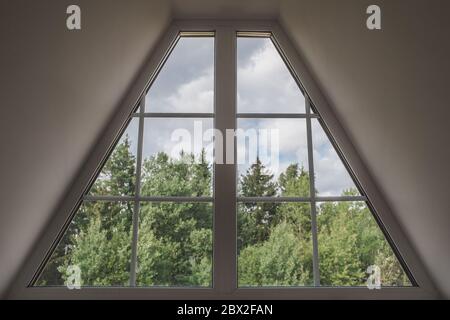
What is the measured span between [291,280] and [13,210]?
1.39 m

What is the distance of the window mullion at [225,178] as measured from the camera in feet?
6.51

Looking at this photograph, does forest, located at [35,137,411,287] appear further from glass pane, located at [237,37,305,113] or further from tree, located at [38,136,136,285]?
glass pane, located at [237,37,305,113]

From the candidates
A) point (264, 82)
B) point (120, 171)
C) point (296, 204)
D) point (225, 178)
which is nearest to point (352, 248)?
point (296, 204)

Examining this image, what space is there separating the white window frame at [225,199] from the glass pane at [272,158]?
0.08 metres

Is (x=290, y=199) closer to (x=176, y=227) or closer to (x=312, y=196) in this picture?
(x=312, y=196)

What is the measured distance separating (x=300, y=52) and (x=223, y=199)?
38.9 inches

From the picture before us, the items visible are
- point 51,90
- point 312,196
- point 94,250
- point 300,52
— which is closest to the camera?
point 51,90

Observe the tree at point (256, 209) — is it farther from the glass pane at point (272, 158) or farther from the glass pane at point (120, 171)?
the glass pane at point (120, 171)

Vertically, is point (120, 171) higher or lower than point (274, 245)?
higher

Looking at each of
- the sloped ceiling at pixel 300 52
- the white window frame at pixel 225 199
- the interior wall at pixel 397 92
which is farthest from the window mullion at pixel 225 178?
the interior wall at pixel 397 92

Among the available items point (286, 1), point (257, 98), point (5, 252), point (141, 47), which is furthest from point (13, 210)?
point (286, 1)

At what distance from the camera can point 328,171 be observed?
2.15 meters

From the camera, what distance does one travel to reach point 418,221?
1.81 m
